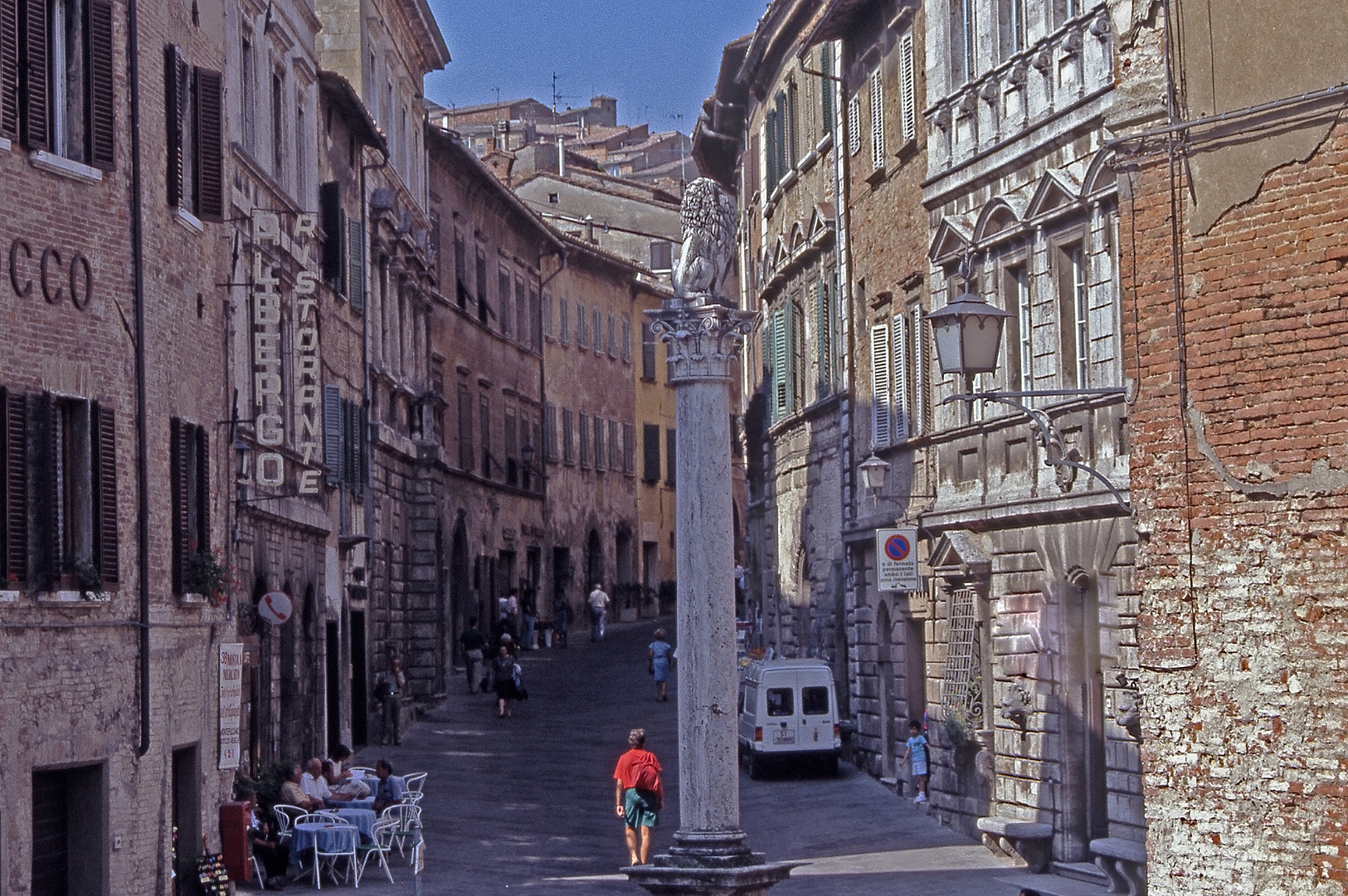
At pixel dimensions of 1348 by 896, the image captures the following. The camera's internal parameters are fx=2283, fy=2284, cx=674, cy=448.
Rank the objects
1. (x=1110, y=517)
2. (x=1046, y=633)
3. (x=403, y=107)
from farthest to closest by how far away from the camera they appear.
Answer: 1. (x=403, y=107)
2. (x=1046, y=633)
3. (x=1110, y=517)

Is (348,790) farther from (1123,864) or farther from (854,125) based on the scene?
(854,125)

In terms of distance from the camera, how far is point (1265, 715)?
43.9 ft

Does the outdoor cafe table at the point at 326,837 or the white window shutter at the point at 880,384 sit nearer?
the outdoor cafe table at the point at 326,837

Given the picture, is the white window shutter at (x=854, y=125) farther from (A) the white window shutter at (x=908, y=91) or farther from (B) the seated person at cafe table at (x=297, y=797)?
(B) the seated person at cafe table at (x=297, y=797)

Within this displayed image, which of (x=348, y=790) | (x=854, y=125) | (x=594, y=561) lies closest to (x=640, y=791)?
(x=348, y=790)

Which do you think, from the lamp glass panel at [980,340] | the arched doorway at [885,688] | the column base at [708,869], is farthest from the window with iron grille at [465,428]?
the column base at [708,869]

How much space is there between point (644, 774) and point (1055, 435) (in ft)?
17.7

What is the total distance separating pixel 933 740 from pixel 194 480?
9722 mm

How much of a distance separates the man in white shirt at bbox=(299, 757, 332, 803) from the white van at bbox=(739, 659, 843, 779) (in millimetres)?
8167

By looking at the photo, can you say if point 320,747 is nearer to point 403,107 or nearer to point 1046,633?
point 1046,633

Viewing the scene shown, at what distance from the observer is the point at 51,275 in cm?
1822

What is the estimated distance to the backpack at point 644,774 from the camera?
2238 cm

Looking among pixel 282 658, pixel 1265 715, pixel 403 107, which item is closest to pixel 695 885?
pixel 1265 715

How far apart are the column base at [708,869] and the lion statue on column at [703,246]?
13.2 feet
